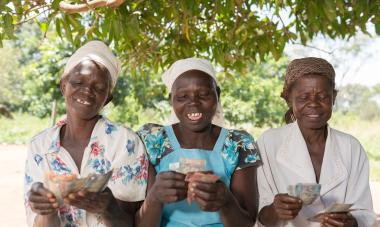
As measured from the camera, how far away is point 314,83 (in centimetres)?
288

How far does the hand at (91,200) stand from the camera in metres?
2.31

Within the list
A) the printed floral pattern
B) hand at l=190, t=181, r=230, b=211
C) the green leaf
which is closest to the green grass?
the green leaf

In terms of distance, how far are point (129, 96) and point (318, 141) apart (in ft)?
52.2

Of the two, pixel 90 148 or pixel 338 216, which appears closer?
pixel 338 216

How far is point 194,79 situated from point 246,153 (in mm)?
508

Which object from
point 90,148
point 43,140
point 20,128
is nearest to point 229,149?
point 90,148

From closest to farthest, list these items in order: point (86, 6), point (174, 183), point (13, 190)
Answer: point (174, 183) < point (86, 6) < point (13, 190)

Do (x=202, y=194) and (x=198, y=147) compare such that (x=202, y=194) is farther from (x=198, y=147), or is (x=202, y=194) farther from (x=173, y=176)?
(x=198, y=147)

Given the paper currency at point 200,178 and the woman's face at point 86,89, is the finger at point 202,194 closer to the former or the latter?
the paper currency at point 200,178

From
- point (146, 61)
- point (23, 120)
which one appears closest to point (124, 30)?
point (146, 61)

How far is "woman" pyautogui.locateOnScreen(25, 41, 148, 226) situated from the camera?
267cm

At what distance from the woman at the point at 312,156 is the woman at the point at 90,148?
0.77 m

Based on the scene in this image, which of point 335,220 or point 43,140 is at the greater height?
point 43,140

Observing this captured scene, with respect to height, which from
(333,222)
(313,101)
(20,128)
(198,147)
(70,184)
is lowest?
(333,222)
